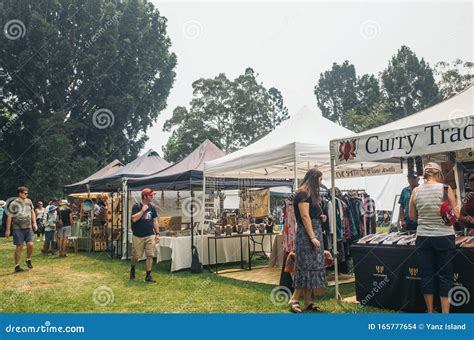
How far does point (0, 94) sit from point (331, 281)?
21.5m

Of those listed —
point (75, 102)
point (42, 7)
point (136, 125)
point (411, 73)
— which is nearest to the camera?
point (42, 7)

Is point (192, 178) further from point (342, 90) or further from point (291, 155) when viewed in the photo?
point (342, 90)

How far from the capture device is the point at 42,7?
21.7 meters

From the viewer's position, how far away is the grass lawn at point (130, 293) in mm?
5184

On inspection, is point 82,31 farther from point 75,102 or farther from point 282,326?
point 282,326

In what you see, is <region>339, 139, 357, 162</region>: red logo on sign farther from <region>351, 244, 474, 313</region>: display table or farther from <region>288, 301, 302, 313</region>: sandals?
<region>288, 301, 302, 313</region>: sandals

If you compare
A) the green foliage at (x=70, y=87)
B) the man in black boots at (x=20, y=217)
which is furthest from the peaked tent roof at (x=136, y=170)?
the green foliage at (x=70, y=87)

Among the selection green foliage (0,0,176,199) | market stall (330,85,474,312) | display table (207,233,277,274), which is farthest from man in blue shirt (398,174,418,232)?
green foliage (0,0,176,199)

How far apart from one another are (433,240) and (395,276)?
84cm

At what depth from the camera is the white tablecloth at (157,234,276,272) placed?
8.24m

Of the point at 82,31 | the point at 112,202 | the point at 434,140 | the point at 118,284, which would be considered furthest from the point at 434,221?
the point at 82,31

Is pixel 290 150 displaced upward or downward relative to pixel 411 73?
downward

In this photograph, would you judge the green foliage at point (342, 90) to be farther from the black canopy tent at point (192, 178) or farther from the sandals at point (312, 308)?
the sandals at point (312, 308)

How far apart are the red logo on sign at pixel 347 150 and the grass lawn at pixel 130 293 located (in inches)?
71.5
